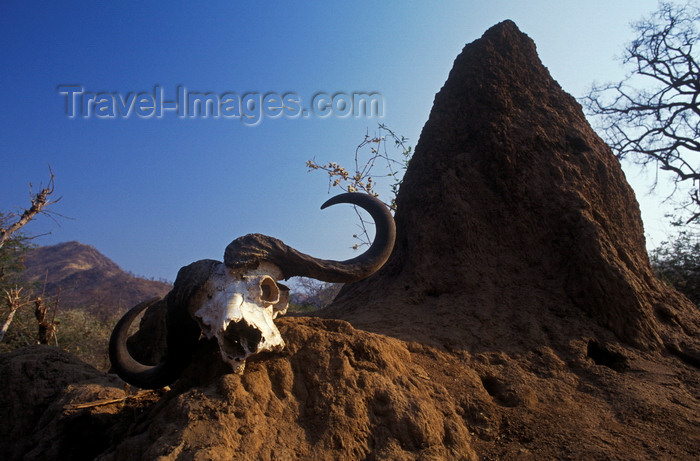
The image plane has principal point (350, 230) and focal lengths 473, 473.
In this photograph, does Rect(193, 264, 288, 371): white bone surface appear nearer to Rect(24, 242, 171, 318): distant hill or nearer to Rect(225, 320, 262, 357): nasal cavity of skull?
Rect(225, 320, 262, 357): nasal cavity of skull

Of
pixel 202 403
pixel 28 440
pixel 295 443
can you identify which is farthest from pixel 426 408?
pixel 28 440

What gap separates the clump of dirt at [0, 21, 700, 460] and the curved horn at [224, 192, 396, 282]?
0.37 metres

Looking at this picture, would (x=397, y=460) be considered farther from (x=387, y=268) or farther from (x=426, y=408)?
(x=387, y=268)

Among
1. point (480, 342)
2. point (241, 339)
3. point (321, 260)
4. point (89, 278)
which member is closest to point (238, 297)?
point (241, 339)

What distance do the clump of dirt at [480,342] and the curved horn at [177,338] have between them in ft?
0.40

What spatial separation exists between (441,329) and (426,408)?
3.86 feet

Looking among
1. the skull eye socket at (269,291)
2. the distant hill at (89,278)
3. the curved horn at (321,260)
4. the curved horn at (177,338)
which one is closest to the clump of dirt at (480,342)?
the curved horn at (177,338)

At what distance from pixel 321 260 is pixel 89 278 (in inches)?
1718

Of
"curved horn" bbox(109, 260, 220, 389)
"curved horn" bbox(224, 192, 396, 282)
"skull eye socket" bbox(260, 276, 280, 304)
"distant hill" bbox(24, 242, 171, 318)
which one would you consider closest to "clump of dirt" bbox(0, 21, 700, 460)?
"curved horn" bbox(109, 260, 220, 389)

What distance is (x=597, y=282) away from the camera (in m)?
4.00

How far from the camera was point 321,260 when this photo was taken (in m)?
2.96

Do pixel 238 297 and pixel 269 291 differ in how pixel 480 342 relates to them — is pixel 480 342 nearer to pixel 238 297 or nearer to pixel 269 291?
pixel 269 291

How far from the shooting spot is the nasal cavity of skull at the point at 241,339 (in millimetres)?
2373

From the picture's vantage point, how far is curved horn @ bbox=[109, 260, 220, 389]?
2.62 m
